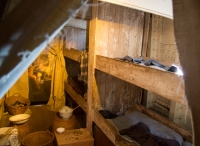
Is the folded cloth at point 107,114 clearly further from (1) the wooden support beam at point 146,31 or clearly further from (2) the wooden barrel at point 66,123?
(1) the wooden support beam at point 146,31

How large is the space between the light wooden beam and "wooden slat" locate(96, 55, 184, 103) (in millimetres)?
434

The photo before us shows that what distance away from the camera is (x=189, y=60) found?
0.37 meters

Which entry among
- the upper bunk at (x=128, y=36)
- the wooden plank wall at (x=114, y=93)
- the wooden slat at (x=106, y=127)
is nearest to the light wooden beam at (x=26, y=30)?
the upper bunk at (x=128, y=36)

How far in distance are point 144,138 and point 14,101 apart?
8.39 feet

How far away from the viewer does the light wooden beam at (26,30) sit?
29 centimetres

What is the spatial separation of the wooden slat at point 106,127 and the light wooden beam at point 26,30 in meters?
1.18

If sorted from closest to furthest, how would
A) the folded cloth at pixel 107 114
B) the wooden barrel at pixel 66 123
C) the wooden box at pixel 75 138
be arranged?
the wooden box at pixel 75 138 → the folded cloth at pixel 107 114 → the wooden barrel at pixel 66 123

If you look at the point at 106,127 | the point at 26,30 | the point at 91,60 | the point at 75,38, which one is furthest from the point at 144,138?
the point at 75,38

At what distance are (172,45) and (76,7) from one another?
1671mm

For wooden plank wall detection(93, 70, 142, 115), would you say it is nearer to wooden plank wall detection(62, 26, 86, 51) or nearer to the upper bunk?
the upper bunk

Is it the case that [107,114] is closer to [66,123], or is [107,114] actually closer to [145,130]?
[145,130]

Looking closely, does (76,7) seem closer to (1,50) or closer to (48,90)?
(1,50)

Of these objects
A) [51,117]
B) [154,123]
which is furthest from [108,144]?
[51,117]

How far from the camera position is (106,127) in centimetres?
150
